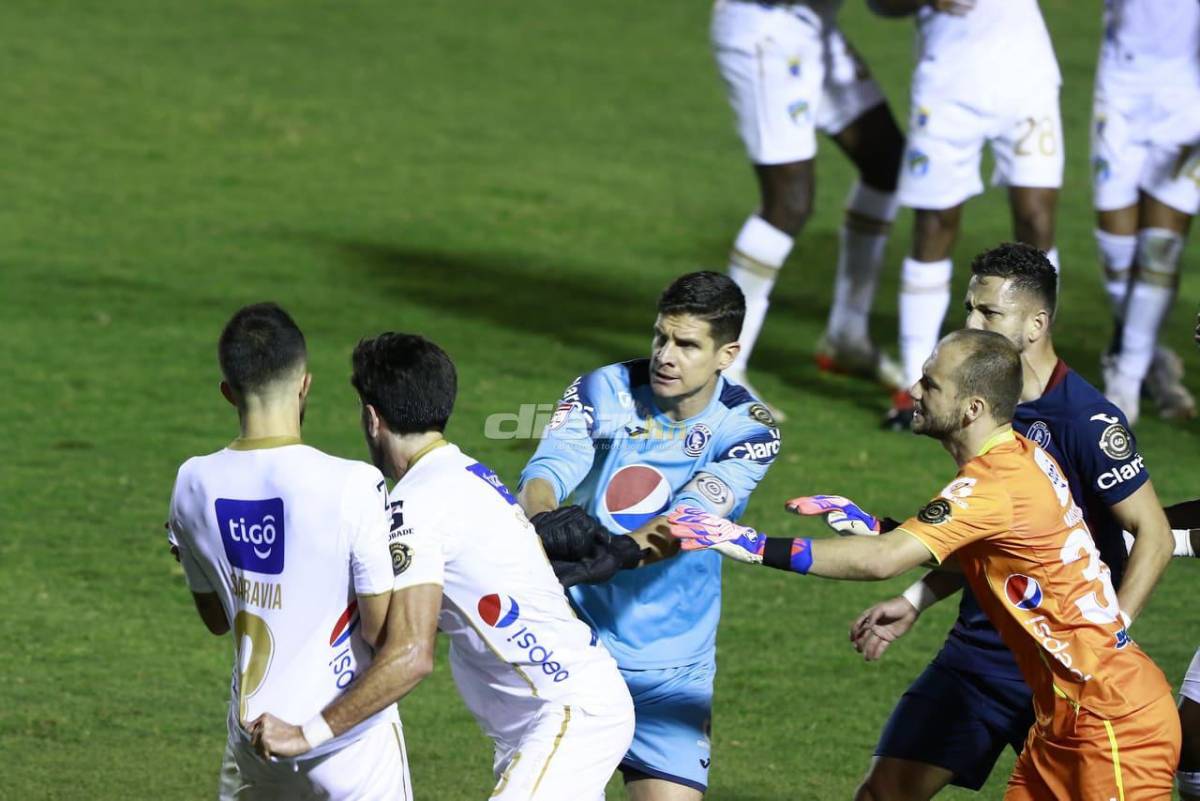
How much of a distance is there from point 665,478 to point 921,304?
4.30 m

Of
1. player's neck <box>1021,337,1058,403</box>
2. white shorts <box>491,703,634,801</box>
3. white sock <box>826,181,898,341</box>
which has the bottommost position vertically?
white sock <box>826,181,898,341</box>

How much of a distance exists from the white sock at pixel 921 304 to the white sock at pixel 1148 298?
0.91 meters

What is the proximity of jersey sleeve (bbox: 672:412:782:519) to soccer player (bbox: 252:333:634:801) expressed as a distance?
49 centimetres

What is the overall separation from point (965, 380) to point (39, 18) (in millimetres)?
15354

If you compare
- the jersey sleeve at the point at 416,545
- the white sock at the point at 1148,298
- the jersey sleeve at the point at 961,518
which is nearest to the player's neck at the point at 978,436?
the jersey sleeve at the point at 961,518

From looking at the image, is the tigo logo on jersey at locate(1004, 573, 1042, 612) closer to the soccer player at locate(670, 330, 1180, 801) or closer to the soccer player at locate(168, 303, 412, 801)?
the soccer player at locate(670, 330, 1180, 801)

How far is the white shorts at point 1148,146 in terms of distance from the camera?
8.54 meters

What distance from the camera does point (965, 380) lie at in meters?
3.80

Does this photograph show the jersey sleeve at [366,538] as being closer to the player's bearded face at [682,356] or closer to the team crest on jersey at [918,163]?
the player's bearded face at [682,356]

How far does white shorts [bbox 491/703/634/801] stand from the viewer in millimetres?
3617

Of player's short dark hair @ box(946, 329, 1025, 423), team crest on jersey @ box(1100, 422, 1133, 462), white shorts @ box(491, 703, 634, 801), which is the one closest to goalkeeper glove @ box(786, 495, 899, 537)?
player's short dark hair @ box(946, 329, 1025, 423)

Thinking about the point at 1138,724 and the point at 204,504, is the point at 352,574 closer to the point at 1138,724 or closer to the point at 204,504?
the point at 204,504

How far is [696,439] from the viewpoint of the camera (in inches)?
173

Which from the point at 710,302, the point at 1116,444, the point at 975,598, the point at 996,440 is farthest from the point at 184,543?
the point at 1116,444
